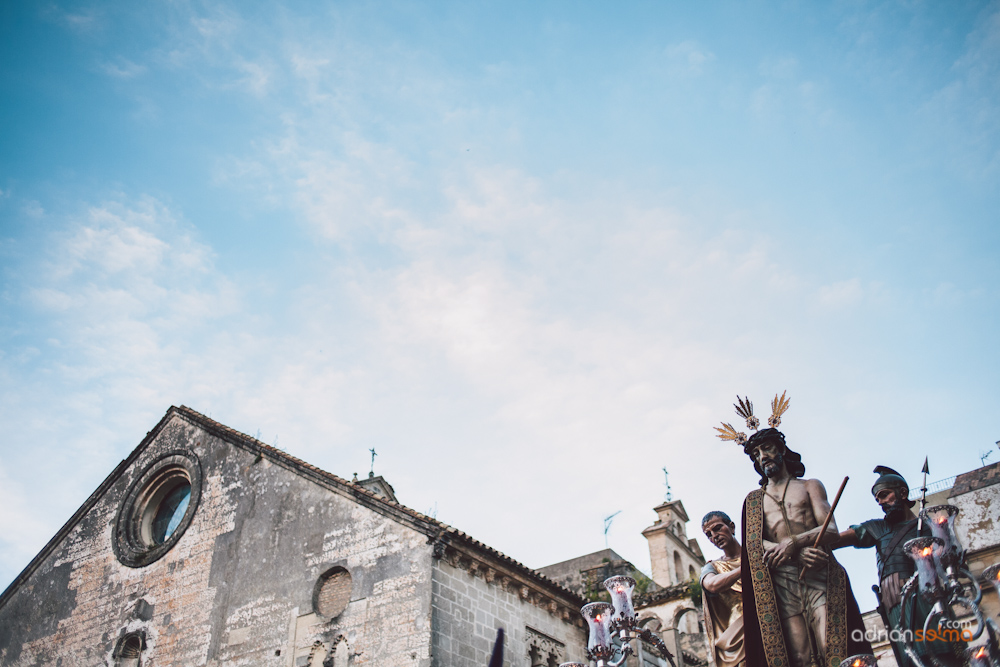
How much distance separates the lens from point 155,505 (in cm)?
1877

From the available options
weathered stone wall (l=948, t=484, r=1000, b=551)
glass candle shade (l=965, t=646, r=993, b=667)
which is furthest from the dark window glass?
glass candle shade (l=965, t=646, r=993, b=667)

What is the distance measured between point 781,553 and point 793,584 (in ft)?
0.89

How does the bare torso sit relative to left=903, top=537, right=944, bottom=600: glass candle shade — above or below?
above

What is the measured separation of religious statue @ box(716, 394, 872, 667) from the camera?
→ 222 inches

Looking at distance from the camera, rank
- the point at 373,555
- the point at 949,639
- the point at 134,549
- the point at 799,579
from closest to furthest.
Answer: the point at 949,639 < the point at 799,579 < the point at 373,555 < the point at 134,549

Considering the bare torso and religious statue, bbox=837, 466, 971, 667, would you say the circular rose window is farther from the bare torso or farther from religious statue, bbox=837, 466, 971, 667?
religious statue, bbox=837, 466, 971, 667

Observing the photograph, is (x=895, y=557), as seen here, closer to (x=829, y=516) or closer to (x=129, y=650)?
(x=829, y=516)

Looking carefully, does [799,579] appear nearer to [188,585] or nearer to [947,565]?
[947,565]

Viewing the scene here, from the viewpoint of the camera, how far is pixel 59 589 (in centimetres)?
1830

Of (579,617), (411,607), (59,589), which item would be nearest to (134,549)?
(59,589)

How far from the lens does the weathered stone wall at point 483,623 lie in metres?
13.2

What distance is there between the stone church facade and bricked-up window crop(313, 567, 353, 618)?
0.08 feet

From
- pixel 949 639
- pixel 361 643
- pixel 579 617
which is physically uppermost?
pixel 579 617

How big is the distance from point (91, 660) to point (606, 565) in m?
13.8
